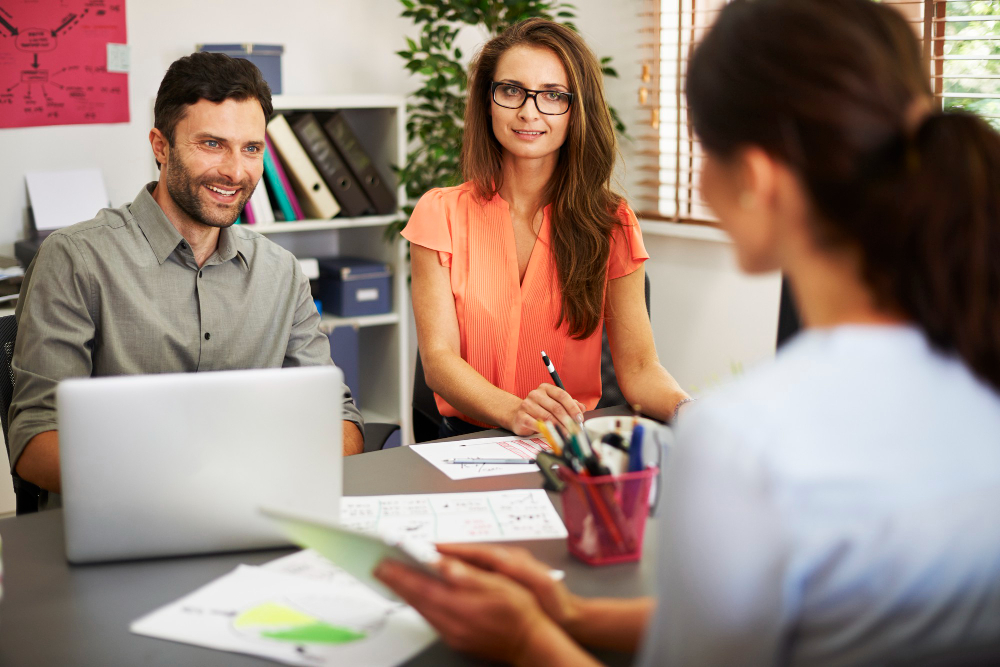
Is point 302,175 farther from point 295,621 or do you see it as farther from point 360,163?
point 295,621

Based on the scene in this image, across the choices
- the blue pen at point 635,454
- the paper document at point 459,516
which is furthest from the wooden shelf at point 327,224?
the blue pen at point 635,454

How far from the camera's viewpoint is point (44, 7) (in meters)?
2.82

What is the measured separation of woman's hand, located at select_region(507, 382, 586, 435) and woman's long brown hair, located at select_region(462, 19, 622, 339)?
45 cm

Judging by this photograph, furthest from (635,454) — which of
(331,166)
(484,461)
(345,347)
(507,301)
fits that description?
(331,166)

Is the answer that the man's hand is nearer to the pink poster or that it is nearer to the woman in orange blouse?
the woman in orange blouse

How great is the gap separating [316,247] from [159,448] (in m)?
2.54

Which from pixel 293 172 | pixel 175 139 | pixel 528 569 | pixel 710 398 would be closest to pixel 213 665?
pixel 528 569

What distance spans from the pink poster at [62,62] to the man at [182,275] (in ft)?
4.81

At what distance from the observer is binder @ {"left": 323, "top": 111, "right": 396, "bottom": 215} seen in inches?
121

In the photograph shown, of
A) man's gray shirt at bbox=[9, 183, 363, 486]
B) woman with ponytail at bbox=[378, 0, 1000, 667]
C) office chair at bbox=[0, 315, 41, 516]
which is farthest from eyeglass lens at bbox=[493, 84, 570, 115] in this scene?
woman with ponytail at bbox=[378, 0, 1000, 667]

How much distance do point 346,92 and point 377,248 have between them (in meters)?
0.60

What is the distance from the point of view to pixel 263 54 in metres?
2.96

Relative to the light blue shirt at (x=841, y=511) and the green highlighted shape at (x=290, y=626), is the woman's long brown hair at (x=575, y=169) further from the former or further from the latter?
the light blue shirt at (x=841, y=511)

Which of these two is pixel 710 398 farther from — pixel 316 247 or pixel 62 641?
pixel 316 247
